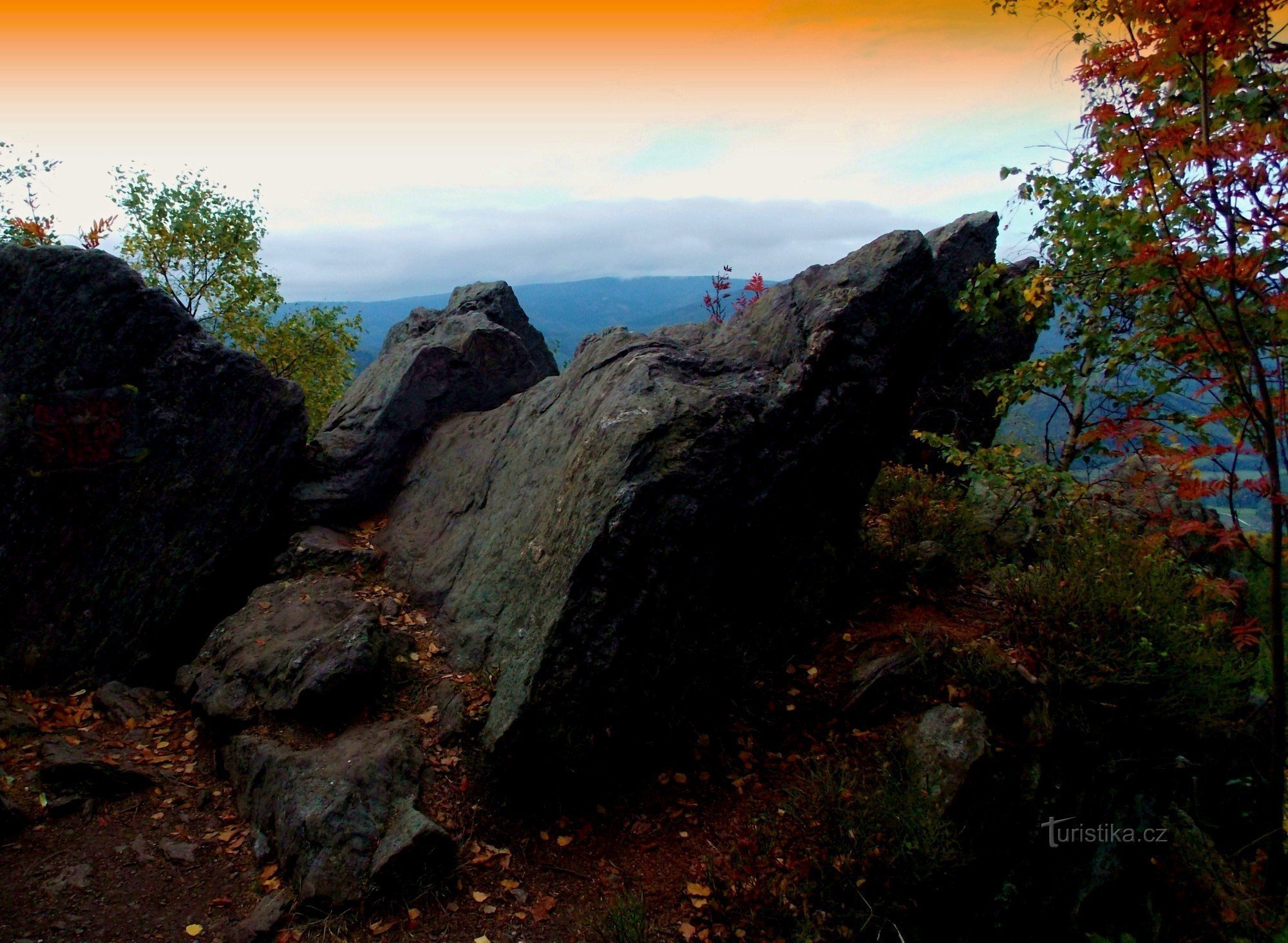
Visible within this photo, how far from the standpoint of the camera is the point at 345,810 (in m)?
5.34

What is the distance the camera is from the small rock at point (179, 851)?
18.2 ft

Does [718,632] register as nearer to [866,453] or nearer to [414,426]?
[866,453]

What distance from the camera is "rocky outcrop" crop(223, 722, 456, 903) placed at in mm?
5059

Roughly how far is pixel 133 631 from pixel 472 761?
15.5ft

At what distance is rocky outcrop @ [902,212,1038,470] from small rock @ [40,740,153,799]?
36.1 ft

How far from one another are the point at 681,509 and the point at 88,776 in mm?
5497

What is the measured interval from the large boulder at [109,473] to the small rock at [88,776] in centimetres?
179

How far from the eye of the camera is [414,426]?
10.7 m

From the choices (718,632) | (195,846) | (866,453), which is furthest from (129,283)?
(866,453)

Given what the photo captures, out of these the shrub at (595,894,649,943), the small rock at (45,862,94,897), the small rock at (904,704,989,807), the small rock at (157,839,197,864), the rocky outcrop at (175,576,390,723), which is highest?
the rocky outcrop at (175,576,390,723)

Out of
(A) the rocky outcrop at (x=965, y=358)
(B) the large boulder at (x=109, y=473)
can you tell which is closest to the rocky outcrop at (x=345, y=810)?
(B) the large boulder at (x=109, y=473)

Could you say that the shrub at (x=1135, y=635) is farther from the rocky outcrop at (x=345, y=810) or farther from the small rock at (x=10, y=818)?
the small rock at (x=10, y=818)

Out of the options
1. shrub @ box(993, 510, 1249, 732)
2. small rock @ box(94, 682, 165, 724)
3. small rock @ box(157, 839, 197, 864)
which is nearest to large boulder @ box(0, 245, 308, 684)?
small rock @ box(94, 682, 165, 724)

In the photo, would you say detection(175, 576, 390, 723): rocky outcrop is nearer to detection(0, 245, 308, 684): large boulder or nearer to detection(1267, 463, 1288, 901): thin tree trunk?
detection(0, 245, 308, 684): large boulder
